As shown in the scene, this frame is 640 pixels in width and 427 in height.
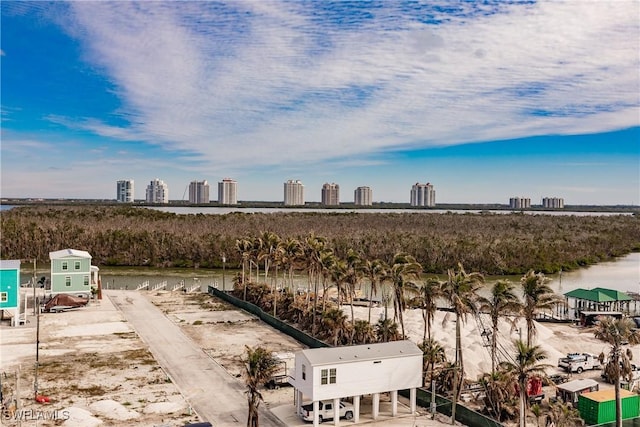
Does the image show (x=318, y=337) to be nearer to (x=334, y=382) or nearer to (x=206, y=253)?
(x=334, y=382)

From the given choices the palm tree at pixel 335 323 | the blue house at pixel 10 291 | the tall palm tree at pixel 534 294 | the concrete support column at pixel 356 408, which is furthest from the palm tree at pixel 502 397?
the blue house at pixel 10 291

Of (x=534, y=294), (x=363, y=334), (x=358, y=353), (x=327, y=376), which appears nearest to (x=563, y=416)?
(x=534, y=294)

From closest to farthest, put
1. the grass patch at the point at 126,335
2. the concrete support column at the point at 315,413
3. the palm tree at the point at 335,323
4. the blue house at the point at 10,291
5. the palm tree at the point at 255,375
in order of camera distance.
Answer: the palm tree at the point at 255,375 → the concrete support column at the point at 315,413 → the palm tree at the point at 335,323 → the grass patch at the point at 126,335 → the blue house at the point at 10,291

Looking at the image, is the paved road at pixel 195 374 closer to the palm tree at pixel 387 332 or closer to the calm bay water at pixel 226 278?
the palm tree at pixel 387 332

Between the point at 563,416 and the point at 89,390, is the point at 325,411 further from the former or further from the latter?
the point at 89,390

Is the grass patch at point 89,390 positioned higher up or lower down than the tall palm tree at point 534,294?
lower down

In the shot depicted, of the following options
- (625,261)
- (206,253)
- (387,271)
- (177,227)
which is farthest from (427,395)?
(625,261)
